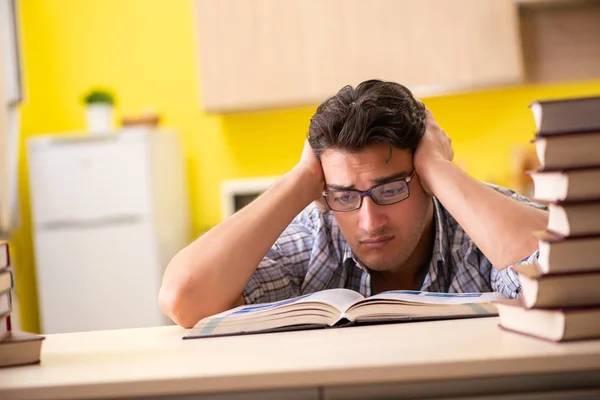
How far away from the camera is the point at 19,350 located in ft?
3.52

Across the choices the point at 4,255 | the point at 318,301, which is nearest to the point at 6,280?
the point at 4,255

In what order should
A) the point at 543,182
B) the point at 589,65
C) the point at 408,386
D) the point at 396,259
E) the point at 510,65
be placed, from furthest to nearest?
the point at 589,65, the point at 510,65, the point at 396,259, the point at 543,182, the point at 408,386

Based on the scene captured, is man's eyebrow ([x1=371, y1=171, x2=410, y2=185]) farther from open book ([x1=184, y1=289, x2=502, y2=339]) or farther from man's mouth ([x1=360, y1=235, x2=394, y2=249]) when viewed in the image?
open book ([x1=184, y1=289, x2=502, y2=339])

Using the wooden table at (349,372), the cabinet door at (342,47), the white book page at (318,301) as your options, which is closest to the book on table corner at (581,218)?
the wooden table at (349,372)

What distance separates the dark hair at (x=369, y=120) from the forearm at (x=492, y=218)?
152 mm

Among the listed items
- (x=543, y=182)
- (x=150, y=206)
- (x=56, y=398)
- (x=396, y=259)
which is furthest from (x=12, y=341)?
(x=150, y=206)

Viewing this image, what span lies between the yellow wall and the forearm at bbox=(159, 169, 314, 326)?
9.49 feet

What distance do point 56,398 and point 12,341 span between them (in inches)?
7.6

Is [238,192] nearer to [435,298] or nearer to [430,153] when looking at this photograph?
[430,153]

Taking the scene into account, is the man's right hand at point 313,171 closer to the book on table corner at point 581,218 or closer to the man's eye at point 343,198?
the man's eye at point 343,198

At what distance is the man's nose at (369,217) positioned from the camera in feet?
5.62

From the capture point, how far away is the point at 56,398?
35.9 inches

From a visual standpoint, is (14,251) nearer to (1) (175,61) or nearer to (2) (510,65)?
(1) (175,61)

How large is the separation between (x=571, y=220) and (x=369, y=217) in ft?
2.54
